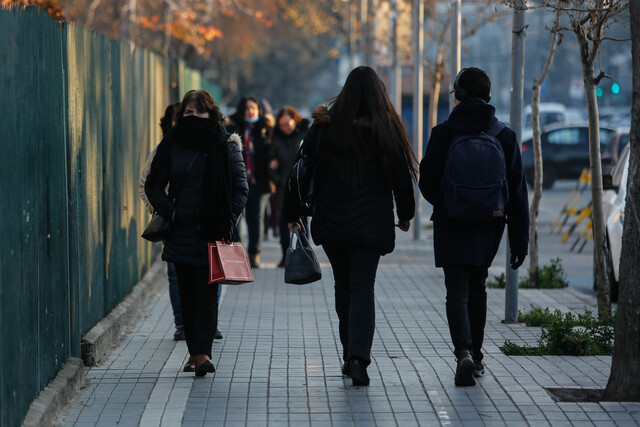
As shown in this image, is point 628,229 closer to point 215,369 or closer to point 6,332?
point 215,369

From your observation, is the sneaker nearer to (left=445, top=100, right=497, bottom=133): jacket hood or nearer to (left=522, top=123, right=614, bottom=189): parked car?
(left=445, top=100, right=497, bottom=133): jacket hood

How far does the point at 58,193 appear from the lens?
664cm

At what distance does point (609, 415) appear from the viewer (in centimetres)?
604

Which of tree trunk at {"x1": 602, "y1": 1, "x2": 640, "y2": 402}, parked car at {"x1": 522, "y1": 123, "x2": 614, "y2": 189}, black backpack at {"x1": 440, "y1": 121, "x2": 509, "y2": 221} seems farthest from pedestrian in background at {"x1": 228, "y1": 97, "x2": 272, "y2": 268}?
parked car at {"x1": 522, "y1": 123, "x2": 614, "y2": 189}

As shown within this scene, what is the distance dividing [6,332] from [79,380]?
1890mm

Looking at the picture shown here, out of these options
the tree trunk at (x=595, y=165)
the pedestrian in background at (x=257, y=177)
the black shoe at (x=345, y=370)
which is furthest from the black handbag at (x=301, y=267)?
the pedestrian in background at (x=257, y=177)

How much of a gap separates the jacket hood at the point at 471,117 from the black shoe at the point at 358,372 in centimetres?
139

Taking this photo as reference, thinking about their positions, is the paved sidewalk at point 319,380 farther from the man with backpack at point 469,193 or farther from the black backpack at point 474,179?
the black backpack at point 474,179

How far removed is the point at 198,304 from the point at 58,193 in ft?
3.57

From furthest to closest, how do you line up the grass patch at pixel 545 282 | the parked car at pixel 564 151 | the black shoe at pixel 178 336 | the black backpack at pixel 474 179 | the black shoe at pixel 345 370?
the parked car at pixel 564 151
the grass patch at pixel 545 282
the black shoe at pixel 178 336
the black shoe at pixel 345 370
the black backpack at pixel 474 179

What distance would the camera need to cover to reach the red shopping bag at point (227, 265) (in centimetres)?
702

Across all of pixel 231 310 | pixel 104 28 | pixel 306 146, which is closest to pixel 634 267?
pixel 306 146

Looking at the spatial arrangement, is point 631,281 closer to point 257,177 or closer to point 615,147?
point 257,177

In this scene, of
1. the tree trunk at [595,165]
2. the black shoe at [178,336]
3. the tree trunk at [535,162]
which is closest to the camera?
the black shoe at [178,336]
